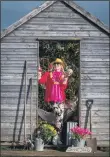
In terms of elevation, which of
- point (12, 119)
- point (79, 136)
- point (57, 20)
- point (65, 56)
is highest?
point (57, 20)

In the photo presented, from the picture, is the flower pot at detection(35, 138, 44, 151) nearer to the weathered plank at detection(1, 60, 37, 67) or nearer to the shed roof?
the weathered plank at detection(1, 60, 37, 67)

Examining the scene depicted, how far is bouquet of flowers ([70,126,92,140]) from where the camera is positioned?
11.6m

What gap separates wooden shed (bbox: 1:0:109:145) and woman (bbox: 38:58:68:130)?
0.55m

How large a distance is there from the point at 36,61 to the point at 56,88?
0.91 meters

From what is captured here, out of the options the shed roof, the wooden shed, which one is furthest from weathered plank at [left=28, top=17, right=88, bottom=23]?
the shed roof

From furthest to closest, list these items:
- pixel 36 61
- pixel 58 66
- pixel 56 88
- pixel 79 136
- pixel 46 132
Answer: pixel 58 66, pixel 56 88, pixel 36 61, pixel 46 132, pixel 79 136


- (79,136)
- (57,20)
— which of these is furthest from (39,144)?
(57,20)

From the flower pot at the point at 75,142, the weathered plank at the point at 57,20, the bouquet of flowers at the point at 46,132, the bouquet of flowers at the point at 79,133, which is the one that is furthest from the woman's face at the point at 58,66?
the flower pot at the point at 75,142

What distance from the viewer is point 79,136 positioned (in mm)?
11617

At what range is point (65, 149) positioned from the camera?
1204cm

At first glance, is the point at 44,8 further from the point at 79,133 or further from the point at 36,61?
the point at 79,133

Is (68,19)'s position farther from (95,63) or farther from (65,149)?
(65,149)

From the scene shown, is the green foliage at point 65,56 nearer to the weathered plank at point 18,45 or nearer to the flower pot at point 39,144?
the weathered plank at point 18,45

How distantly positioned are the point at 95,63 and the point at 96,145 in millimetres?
2014
